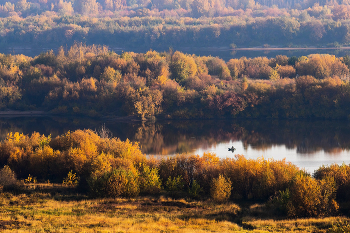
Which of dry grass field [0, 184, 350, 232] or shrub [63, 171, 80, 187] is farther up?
shrub [63, 171, 80, 187]

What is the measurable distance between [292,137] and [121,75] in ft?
112

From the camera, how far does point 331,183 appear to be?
3130cm

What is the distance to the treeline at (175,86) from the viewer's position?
7720 cm

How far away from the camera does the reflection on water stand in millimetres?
53031

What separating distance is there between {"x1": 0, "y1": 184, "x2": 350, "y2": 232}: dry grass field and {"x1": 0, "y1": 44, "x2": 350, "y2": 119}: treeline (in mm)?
46094

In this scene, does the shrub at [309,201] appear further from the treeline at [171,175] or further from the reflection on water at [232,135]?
the reflection on water at [232,135]

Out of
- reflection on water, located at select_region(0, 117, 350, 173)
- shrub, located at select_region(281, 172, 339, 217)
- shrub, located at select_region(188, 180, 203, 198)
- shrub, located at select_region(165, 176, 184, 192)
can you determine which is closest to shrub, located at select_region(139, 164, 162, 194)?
shrub, located at select_region(165, 176, 184, 192)

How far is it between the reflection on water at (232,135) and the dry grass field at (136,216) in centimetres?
1612

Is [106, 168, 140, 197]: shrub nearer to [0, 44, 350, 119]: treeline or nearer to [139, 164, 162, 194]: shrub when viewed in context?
[139, 164, 162, 194]: shrub

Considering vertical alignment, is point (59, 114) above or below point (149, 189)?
above

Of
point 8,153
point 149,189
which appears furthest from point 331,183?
point 8,153

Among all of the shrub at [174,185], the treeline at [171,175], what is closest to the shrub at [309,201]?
the treeline at [171,175]

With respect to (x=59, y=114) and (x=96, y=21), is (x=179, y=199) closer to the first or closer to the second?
(x=59, y=114)

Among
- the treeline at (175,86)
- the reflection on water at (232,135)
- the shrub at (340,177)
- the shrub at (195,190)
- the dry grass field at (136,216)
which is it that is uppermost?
the treeline at (175,86)
